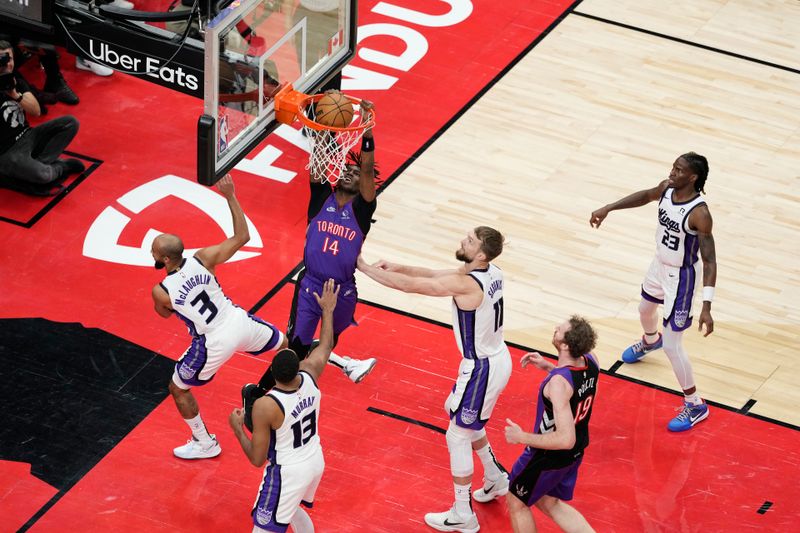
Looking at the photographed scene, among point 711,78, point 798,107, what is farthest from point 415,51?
point 798,107

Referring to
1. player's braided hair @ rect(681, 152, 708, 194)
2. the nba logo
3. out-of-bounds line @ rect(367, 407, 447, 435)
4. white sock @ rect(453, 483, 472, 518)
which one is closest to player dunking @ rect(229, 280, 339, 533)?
white sock @ rect(453, 483, 472, 518)

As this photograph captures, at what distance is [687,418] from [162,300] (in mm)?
3730

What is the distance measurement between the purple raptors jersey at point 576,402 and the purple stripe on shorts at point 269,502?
4.97 feet

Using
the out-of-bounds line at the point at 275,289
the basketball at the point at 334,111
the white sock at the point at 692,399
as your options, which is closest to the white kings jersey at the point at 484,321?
the basketball at the point at 334,111

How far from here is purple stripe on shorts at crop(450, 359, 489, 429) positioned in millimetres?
7699

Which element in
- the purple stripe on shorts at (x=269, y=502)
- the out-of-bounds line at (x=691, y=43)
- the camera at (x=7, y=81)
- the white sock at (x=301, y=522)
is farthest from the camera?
the out-of-bounds line at (x=691, y=43)

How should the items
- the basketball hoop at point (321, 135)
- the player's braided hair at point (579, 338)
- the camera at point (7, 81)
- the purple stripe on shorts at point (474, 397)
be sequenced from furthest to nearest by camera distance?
1. the camera at point (7, 81)
2. the basketball hoop at point (321, 135)
3. the purple stripe on shorts at point (474, 397)
4. the player's braided hair at point (579, 338)

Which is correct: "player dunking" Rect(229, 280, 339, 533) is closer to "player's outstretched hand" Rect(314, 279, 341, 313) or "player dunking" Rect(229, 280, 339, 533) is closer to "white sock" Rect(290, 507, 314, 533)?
"white sock" Rect(290, 507, 314, 533)

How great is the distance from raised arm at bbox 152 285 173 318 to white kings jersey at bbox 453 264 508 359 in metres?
1.77

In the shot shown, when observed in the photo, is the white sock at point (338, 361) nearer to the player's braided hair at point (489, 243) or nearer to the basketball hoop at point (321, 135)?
the basketball hoop at point (321, 135)

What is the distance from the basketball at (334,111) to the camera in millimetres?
8695

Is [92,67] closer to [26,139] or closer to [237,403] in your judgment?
[26,139]

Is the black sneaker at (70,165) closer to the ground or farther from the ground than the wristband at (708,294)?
closer to the ground

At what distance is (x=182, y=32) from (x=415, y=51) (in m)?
4.15
